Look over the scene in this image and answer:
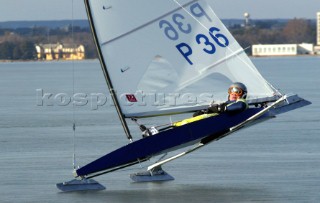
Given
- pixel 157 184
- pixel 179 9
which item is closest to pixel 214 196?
pixel 157 184

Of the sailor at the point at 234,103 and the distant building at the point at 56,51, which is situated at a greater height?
the distant building at the point at 56,51

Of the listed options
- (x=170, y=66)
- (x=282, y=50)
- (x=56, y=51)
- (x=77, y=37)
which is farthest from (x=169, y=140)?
(x=282, y=50)

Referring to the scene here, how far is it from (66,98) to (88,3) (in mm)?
27824

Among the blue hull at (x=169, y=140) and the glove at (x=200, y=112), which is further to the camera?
the glove at (x=200, y=112)

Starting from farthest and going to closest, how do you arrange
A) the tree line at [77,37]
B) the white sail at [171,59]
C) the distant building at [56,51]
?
the distant building at [56,51] → the tree line at [77,37] → the white sail at [171,59]

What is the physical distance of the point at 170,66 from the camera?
17.4 meters

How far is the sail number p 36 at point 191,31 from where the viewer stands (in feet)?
56.6

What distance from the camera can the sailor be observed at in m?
16.7

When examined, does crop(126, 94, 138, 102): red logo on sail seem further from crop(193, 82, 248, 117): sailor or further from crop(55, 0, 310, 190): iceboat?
crop(193, 82, 248, 117): sailor

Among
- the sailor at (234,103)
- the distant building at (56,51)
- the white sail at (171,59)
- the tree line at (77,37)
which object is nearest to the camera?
the sailor at (234,103)

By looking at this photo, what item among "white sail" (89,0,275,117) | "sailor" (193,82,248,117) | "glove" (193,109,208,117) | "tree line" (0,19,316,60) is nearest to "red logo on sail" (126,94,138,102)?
"white sail" (89,0,275,117)

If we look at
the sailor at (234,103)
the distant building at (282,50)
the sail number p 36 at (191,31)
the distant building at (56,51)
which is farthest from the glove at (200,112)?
the distant building at (282,50)

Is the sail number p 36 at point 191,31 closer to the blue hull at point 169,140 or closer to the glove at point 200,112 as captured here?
the glove at point 200,112

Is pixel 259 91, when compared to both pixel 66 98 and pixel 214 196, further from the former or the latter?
pixel 66 98
